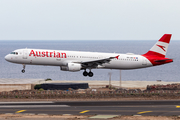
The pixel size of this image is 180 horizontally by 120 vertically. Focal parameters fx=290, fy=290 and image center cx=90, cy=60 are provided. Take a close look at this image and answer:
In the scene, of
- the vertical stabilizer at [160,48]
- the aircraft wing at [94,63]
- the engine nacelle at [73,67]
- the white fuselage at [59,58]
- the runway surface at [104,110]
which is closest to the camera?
the runway surface at [104,110]

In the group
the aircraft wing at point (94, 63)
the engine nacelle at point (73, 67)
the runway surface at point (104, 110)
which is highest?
the aircraft wing at point (94, 63)

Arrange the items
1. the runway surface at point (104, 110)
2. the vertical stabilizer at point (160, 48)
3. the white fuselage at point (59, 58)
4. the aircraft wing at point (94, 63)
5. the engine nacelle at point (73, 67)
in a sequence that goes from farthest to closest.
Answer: the vertical stabilizer at point (160, 48)
the aircraft wing at point (94, 63)
the engine nacelle at point (73, 67)
the white fuselage at point (59, 58)
the runway surface at point (104, 110)

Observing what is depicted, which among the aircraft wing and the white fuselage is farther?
the aircraft wing

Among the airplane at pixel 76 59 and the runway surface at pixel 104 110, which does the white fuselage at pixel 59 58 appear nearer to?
the airplane at pixel 76 59

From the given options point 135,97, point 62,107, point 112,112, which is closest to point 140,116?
point 112,112

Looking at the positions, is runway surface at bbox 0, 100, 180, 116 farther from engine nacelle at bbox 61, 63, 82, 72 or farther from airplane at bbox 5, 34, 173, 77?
airplane at bbox 5, 34, 173, 77

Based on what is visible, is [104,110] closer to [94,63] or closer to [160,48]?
[94,63]

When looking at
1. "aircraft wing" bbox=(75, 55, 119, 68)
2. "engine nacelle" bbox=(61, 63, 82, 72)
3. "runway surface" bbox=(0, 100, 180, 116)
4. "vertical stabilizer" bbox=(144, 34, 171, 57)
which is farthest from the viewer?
"vertical stabilizer" bbox=(144, 34, 171, 57)

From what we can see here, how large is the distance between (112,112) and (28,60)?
2390 cm

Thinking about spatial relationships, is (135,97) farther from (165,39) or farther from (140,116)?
(140,116)

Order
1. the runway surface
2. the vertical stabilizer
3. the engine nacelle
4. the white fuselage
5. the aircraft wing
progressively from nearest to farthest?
the runway surface < the white fuselage < the engine nacelle < the aircraft wing < the vertical stabilizer

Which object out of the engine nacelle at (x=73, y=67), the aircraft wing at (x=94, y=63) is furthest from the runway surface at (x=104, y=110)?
the aircraft wing at (x=94, y=63)

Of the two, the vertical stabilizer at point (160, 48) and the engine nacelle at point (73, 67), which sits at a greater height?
the vertical stabilizer at point (160, 48)

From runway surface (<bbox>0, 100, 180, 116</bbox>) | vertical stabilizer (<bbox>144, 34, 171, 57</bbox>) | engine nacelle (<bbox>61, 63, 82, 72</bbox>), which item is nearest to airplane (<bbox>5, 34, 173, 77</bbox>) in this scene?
engine nacelle (<bbox>61, 63, 82, 72</bbox>)
